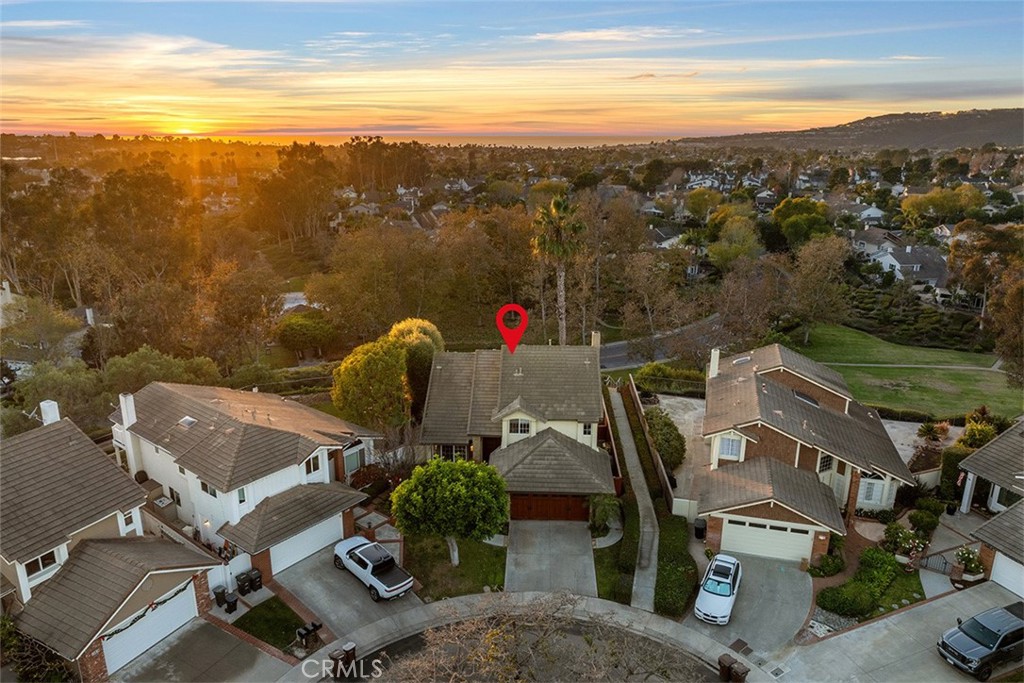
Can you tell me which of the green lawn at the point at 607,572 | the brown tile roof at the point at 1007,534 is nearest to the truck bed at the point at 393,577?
the green lawn at the point at 607,572

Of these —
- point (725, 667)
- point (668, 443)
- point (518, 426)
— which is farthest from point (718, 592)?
point (518, 426)

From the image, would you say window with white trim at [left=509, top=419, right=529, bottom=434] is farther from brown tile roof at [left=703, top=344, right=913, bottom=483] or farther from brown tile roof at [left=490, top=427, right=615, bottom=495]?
brown tile roof at [left=703, top=344, right=913, bottom=483]

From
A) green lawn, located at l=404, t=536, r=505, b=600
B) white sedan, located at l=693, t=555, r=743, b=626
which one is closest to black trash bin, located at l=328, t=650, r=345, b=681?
green lawn, located at l=404, t=536, r=505, b=600

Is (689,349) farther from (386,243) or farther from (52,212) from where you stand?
(52,212)

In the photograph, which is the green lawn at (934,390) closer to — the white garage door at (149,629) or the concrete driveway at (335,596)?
the concrete driveway at (335,596)

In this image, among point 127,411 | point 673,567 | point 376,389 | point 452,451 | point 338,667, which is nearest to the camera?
point 338,667

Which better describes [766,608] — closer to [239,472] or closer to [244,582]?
[244,582]
